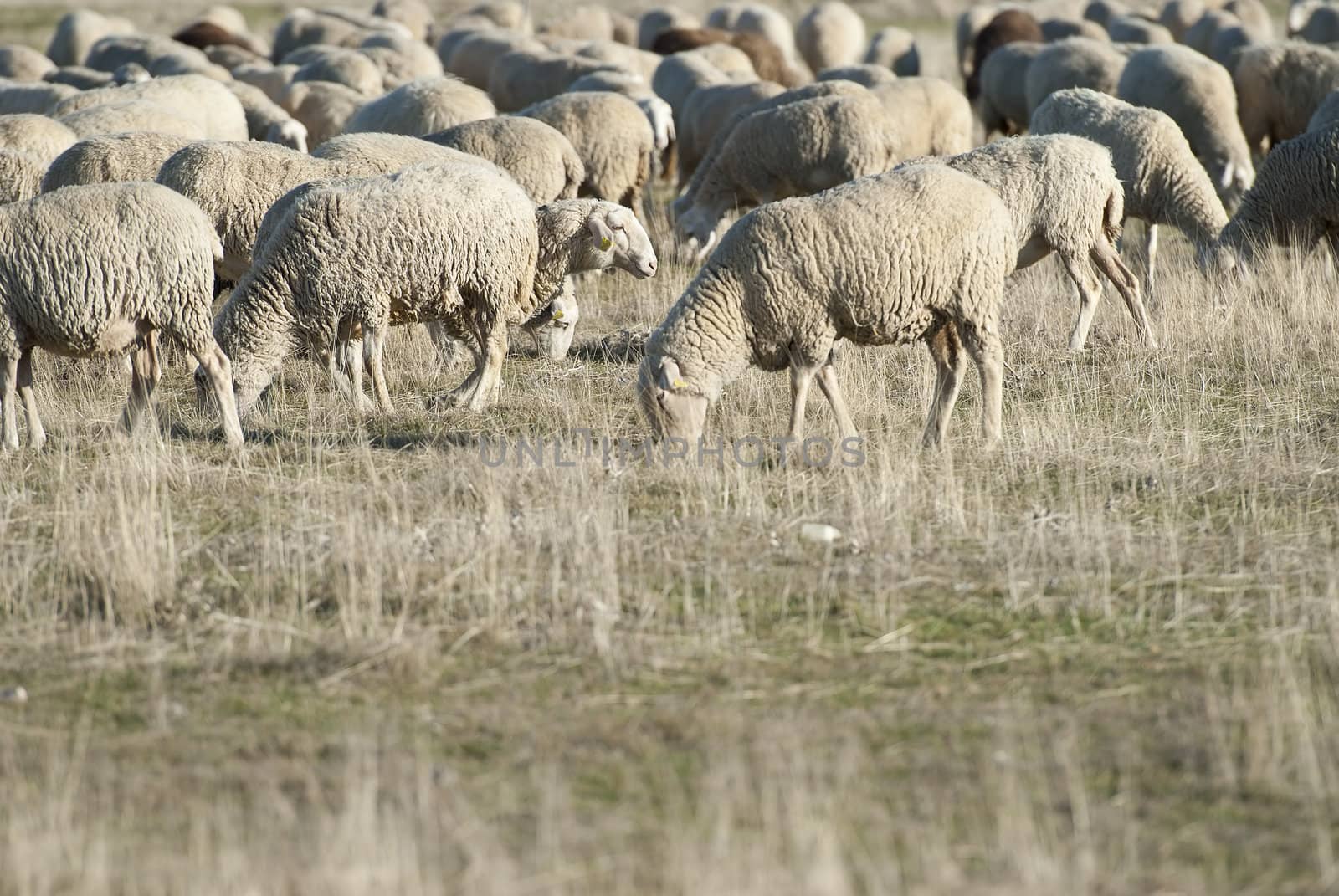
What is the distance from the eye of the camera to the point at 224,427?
8.51 metres

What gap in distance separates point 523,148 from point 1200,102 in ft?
25.8

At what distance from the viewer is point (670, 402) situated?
305 inches

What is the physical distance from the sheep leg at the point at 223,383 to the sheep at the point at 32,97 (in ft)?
32.5

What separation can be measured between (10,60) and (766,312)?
70.9 ft

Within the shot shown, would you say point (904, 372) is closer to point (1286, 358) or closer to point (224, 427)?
point (1286, 358)

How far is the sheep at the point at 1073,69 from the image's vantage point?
66.7 feet

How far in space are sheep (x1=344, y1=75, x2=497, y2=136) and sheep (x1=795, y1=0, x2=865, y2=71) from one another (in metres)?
19.0

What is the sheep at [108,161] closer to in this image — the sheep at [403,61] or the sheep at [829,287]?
the sheep at [829,287]

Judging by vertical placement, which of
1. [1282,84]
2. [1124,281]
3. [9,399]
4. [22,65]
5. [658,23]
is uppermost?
[1124,281]

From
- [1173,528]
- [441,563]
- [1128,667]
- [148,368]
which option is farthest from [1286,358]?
[148,368]

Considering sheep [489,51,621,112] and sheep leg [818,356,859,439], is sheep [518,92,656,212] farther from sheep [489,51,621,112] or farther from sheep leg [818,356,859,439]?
sheep [489,51,621,112]

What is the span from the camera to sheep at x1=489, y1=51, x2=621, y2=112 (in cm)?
2247

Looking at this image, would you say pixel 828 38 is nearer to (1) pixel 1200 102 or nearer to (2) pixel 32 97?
(1) pixel 1200 102

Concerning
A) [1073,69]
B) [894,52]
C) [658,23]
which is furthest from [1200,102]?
[658,23]
